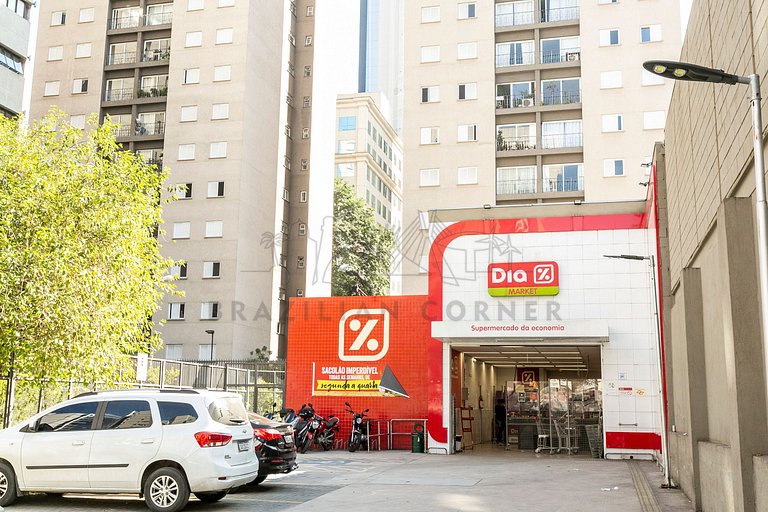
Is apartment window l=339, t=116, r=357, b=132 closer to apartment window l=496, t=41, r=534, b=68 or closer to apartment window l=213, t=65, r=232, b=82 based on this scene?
apartment window l=213, t=65, r=232, b=82

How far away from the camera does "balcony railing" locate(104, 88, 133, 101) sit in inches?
2152

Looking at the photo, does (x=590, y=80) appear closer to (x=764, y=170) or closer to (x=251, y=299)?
(x=251, y=299)

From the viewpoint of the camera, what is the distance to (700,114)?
11.9m

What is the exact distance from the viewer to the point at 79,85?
2159 inches

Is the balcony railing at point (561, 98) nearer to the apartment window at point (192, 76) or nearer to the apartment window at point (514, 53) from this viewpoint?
the apartment window at point (514, 53)

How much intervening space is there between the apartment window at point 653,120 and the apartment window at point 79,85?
1495 inches

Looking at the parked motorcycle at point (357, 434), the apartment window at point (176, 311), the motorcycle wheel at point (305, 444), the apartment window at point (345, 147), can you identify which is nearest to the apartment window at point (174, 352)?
the apartment window at point (176, 311)

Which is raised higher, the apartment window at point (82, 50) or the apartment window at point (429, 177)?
the apartment window at point (82, 50)

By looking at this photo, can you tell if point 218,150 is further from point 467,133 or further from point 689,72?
point 689,72

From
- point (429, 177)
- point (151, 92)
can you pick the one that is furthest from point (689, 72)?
point (151, 92)

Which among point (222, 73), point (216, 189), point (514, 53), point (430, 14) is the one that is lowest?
point (216, 189)

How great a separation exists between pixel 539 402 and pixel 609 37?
28.7 m

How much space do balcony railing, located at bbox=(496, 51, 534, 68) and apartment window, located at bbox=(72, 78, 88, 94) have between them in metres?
29.1

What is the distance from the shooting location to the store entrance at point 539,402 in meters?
24.9
